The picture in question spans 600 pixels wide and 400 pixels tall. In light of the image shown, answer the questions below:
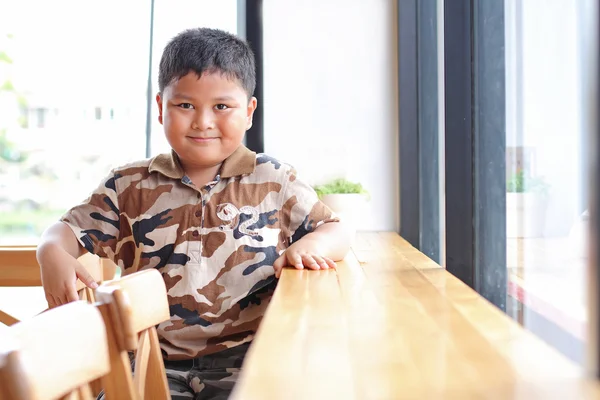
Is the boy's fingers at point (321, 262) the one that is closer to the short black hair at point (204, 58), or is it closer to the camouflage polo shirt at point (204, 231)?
the camouflage polo shirt at point (204, 231)

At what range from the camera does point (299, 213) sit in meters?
1.54

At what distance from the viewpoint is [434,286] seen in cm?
111

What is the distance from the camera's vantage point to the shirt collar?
156 cm

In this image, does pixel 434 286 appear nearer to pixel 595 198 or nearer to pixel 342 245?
pixel 342 245

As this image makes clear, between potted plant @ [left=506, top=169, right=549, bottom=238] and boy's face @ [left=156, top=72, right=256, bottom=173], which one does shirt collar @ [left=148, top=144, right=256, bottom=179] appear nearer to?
boy's face @ [left=156, top=72, right=256, bottom=173]

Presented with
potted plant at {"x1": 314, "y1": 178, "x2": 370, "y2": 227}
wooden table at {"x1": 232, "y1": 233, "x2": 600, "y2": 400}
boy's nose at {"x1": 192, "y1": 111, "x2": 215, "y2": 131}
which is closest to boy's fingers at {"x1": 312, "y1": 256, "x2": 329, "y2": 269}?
wooden table at {"x1": 232, "y1": 233, "x2": 600, "y2": 400}

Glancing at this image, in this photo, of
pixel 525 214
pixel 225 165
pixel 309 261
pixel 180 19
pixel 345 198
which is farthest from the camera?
pixel 180 19

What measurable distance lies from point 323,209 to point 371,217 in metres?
0.93

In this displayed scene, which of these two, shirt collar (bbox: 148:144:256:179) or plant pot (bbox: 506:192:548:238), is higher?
shirt collar (bbox: 148:144:256:179)

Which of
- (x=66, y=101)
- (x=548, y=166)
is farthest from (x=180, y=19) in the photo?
(x=548, y=166)

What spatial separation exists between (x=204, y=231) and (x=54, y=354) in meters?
0.80

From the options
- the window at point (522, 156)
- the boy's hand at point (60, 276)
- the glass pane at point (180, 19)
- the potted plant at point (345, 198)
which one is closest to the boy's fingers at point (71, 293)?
the boy's hand at point (60, 276)

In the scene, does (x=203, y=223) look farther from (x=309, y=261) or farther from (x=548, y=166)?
(x=548, y=166)

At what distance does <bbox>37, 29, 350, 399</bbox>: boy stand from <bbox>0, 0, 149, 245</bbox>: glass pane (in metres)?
1.36
